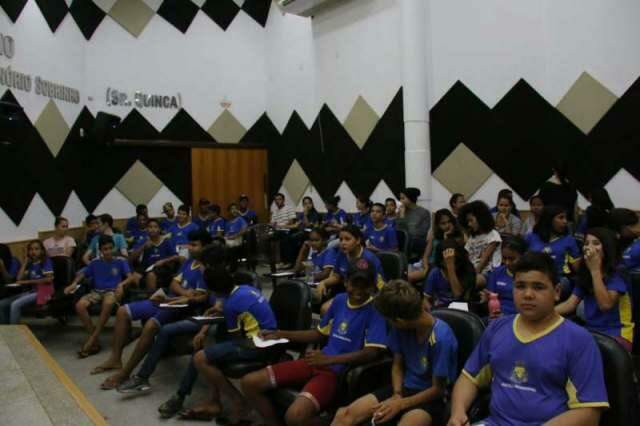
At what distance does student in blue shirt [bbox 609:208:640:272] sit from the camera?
146 inches

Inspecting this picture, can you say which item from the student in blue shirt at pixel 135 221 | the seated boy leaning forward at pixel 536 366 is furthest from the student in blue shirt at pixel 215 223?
the seated boy leaning forward at pixel 536 366

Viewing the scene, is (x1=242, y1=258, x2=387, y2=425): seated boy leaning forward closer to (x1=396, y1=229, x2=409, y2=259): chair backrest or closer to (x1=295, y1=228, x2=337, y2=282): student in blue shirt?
(x1=295, y1=228, x2=337, y2=282): student in blue shirt

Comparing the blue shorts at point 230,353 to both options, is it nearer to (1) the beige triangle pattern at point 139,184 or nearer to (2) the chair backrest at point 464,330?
(2) the chair backrest at point 464,330

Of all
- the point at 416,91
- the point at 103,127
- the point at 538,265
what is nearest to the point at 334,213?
the point at 416,91

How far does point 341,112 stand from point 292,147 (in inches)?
54.5

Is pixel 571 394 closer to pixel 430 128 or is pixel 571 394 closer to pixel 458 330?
pixel 458 330

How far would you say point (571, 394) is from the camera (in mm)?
1819

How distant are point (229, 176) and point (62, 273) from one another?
4.59 m

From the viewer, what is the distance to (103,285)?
5168 millimetres

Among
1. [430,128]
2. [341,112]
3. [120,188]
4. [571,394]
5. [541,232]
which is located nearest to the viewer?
[571,394]

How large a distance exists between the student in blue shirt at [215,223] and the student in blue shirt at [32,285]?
8.84 ft

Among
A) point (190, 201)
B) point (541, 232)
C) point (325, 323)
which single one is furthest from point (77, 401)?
point (190, 201)

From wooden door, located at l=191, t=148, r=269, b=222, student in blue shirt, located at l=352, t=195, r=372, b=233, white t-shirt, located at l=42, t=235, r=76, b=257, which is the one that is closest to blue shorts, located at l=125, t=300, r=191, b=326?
white t-shirt, located at l=42, t=235, r=76, b=257

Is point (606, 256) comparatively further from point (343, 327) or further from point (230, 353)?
point (230, 353)
